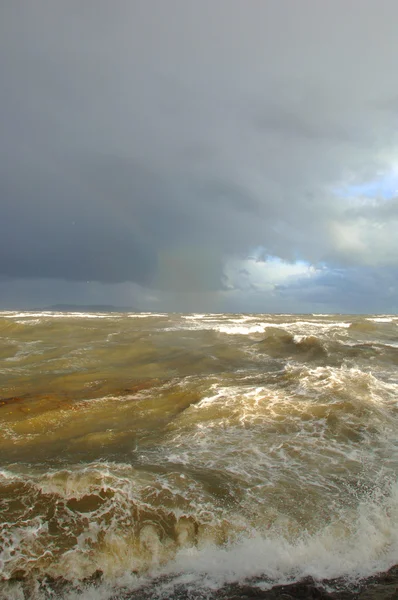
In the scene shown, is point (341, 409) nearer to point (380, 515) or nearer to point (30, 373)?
point (380, 515)

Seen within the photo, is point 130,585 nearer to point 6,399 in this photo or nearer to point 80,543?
point 80,543

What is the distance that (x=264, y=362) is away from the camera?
18.2 m

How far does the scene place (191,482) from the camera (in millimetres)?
6273

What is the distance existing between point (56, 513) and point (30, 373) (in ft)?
37.0

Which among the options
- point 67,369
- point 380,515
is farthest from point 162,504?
→ point 67,369

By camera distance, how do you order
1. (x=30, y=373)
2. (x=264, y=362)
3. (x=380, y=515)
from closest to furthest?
(x=380, y=515) < (x=30, y=373) < (x=264, y=362)

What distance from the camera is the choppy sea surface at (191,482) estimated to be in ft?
14.7

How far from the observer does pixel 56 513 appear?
17.4 feet

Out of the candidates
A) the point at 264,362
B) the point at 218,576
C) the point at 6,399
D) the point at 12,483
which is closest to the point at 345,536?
the point at 218,576

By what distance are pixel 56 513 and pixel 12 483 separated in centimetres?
133

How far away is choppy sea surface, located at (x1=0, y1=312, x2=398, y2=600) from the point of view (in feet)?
14.7

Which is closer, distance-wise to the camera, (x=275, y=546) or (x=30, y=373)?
(x=275, y=546)

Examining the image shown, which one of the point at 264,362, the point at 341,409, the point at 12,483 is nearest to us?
the point at 12,483

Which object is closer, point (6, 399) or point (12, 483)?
point (12, 483)
